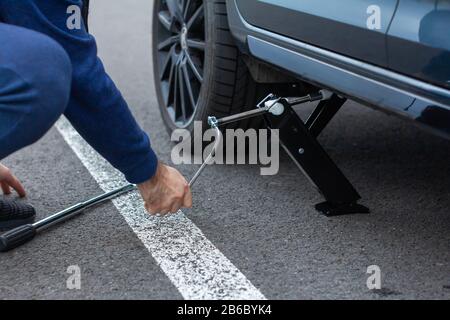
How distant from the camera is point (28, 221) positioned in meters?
2.69

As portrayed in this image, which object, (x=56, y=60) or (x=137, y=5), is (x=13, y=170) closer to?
(x=56, y=60)

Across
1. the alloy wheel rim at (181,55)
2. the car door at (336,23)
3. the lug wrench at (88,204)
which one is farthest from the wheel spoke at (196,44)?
the lug wrench at (88,204)

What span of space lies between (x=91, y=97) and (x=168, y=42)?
1.30 metres

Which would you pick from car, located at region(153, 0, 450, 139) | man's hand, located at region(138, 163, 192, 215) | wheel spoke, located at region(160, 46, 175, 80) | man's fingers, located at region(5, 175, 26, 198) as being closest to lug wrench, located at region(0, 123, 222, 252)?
man's hand, located at region(138, 163, 192, 215)

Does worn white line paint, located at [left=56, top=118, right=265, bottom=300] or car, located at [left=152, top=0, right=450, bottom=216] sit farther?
worn white line paint, located at [left=56, top=118, right=265, bottom=300]

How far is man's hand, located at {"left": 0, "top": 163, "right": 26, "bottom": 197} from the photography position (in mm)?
2788

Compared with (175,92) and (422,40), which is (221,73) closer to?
(175,92)

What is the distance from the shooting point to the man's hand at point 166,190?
2.38m

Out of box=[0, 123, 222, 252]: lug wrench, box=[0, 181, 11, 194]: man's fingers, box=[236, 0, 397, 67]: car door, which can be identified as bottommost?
box=[0, 181, 11, 194]: man's fingers

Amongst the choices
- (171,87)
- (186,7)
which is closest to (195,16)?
(186,7)

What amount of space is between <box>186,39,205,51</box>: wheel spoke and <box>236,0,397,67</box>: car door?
49 cm

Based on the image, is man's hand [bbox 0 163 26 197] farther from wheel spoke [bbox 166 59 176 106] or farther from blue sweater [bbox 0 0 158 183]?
wheel spoke [bbox 166 59 176 106]

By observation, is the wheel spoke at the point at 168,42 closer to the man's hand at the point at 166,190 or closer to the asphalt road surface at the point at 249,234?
the asphalt road surface at the point at 249,234

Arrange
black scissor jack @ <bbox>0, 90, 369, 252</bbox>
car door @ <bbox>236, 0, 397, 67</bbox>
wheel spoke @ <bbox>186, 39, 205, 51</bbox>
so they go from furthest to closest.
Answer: wheel spoke @ <bbox>186, 39, 205, 51</bbox>
black scissor jack @ <bbox>0, 90, 369, 252</bbox>
car door @ <bbox>236, 0, 397, 67</bbox>
